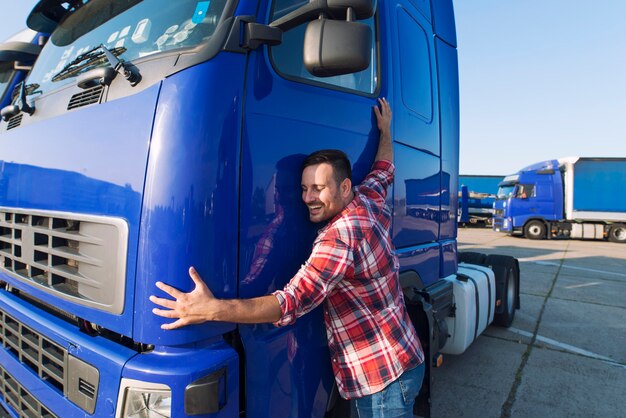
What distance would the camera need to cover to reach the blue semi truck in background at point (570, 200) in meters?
16.3

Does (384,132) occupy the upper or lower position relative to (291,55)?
lower

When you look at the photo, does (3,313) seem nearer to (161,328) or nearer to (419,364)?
(161,328)

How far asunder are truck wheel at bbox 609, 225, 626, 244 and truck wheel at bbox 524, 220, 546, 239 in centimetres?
273

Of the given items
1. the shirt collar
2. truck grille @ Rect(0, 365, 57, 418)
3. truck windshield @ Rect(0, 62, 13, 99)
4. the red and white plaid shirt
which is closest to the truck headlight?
truck grille @ Rect(0, 365, 57, 418)

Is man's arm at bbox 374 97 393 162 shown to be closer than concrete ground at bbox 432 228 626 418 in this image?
Yes

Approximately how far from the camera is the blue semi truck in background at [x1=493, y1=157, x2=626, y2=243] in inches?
640

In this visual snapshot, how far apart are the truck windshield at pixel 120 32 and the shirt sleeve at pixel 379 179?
95 centimetres

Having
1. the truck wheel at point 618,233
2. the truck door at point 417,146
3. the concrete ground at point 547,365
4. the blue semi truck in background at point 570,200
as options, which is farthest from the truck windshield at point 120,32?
the truck wheel at point 618,233

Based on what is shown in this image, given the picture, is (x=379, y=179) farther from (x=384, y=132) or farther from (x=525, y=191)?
(x=525, y=191)

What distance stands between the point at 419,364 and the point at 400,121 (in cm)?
133

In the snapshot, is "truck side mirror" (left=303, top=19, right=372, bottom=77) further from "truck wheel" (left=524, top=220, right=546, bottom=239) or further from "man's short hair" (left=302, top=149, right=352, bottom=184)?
"truck wheel" (left=524, top=220, right=546, bottom=239)

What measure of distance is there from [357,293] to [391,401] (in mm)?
510

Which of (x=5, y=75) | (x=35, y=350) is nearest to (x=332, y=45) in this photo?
(x=35, y=350)

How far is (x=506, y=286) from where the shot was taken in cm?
473
